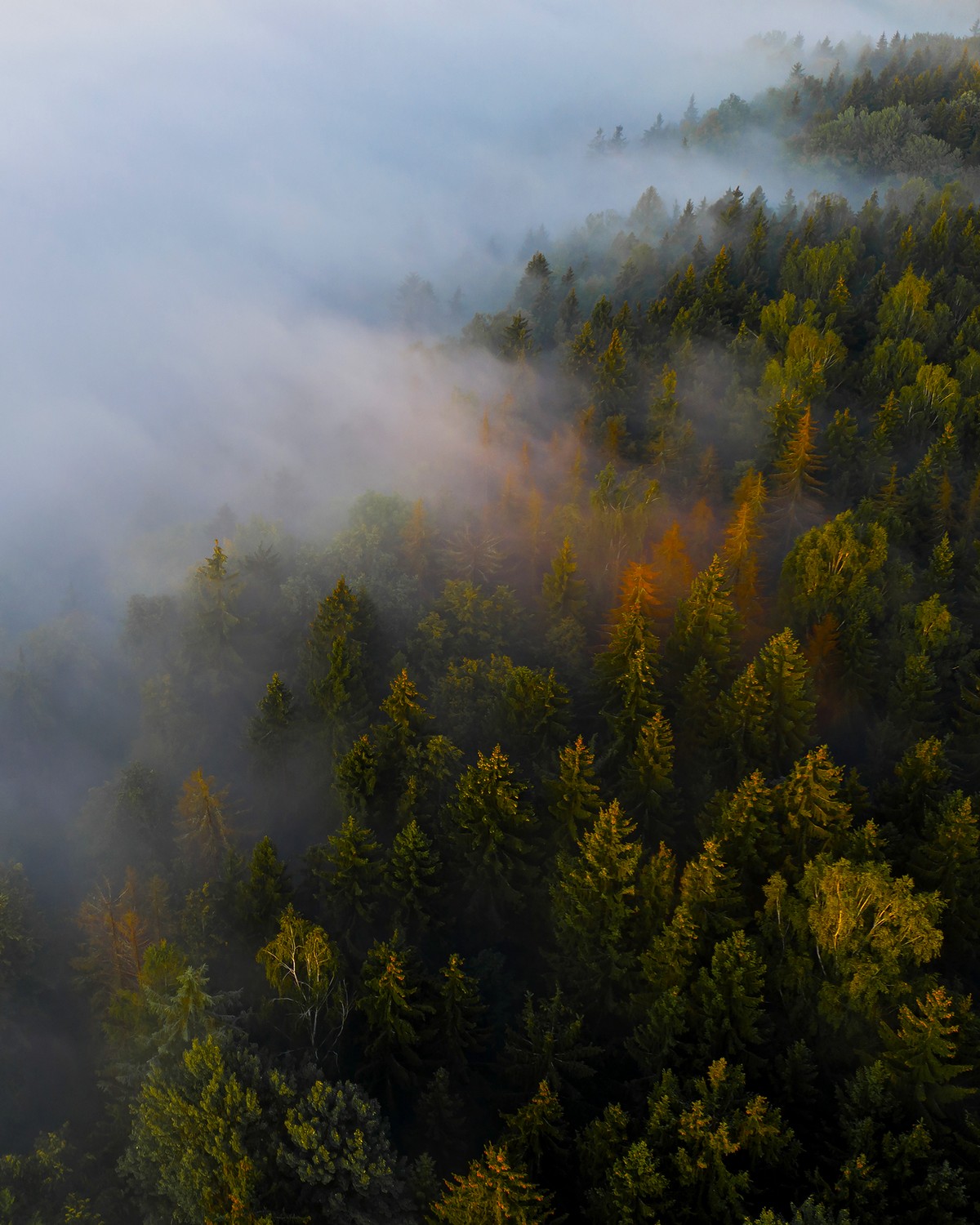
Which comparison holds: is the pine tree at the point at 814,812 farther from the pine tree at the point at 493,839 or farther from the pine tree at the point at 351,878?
the pine tree at the point at 351,878

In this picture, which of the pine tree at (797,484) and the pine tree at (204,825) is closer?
the pine tree at (204,825)

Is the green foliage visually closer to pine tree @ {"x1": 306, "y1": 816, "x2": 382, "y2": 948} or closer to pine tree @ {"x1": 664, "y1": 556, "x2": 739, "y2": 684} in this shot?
pine tree @ {"x1": 306, "y1": 816, "x2": 382, "y2": 948}

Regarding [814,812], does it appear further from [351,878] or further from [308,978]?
[308,978]

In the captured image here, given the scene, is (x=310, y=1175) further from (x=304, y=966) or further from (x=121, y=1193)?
(x=121, y=1193)

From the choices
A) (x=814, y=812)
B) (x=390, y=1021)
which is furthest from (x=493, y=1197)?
(x=814, y=812)

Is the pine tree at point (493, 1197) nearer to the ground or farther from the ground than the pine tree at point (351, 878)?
farther from the ground

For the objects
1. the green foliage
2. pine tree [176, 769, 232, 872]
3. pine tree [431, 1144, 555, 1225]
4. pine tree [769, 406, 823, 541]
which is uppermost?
pine tree [769, 406, 823, 541]

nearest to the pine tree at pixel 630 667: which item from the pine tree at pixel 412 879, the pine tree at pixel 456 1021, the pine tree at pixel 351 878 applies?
the pine tree at pixel 412 879

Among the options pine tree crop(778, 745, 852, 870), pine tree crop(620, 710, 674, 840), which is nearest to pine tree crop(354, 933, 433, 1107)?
pine tree crop(620, 710, 674, 840)

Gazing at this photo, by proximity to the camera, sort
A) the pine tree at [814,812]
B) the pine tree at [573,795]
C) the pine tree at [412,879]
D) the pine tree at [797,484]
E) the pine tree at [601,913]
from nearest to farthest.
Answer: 1. the pine tree at [814,812]
2. the pine tree at [601,913]
3. the pine tree at [573,795]
4. the pine tree at [412,879]
5. the pine tree at [797,484]
